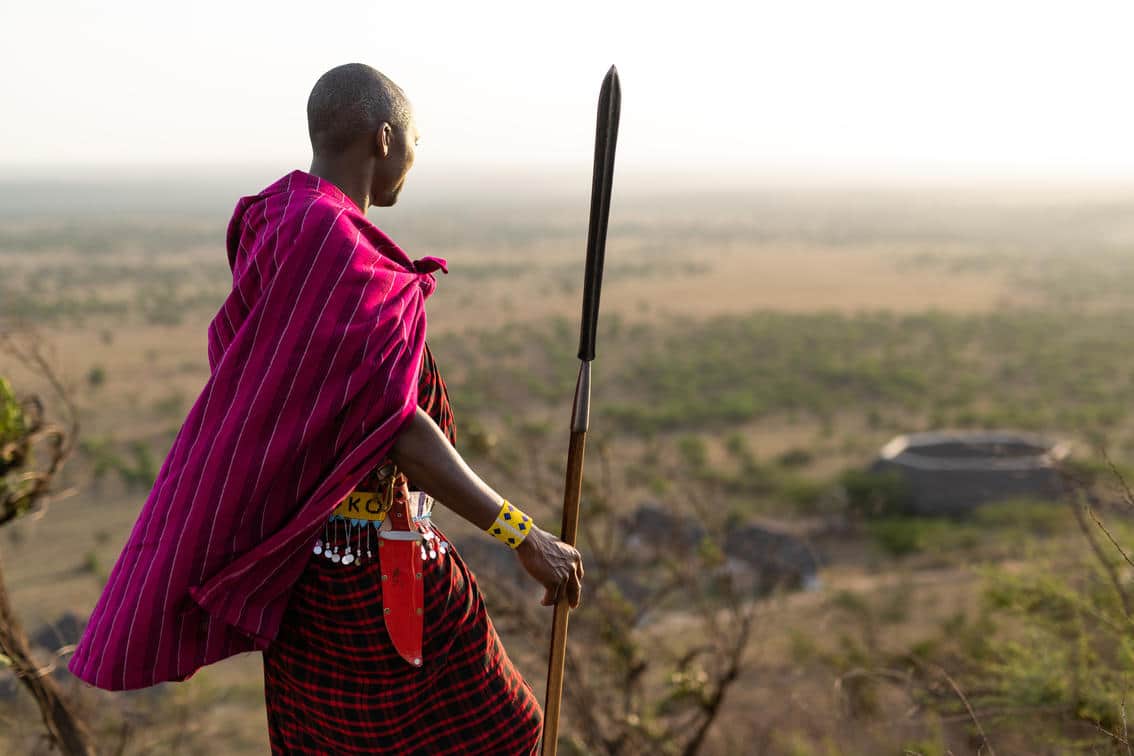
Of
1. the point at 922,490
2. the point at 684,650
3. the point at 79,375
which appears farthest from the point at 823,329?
the point at 684,650

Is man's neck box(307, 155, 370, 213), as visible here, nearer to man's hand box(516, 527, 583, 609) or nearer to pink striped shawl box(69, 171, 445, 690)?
pink striped shawl box(69, 171, 445, 690)

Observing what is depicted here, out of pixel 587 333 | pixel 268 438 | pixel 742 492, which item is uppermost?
pixel 587 333

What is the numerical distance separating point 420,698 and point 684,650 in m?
5.21

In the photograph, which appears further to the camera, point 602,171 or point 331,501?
point 602,171

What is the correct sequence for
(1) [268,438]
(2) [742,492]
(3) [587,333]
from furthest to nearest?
(2) [742,492] < (3) [587,333] < (1) [268,438]

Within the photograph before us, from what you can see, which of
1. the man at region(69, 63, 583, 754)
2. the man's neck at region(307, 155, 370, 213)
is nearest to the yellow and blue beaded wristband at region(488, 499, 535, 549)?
the man at region(69, 63, 583, 754)

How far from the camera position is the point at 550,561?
70.9 inches

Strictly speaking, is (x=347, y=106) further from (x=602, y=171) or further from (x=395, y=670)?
(x=395, y=670)

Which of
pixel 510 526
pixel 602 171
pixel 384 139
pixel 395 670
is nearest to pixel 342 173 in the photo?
pixel 384 139

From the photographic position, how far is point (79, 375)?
2111cm

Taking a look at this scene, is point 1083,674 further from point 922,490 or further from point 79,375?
point 79,375

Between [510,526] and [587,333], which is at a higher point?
[587,333]

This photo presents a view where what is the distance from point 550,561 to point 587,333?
1.50 feet

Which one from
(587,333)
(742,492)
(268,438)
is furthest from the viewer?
(742,492)
